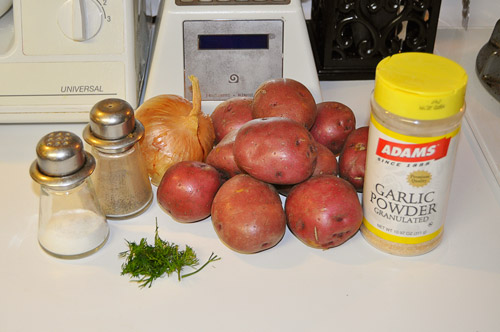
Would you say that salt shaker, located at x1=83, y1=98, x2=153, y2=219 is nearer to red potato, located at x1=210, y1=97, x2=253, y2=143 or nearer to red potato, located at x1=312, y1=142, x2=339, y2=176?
red potato, located at x1=210, y1=97, x2=253, y2=143

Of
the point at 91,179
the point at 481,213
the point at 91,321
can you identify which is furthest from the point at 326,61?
the point at 91,321

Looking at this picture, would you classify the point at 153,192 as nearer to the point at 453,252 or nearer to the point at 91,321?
the point at 91,321

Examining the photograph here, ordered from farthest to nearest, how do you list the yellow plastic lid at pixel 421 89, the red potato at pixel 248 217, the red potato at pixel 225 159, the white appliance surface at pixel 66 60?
the white appliance surface at pixel 66 60
the red potato at pixel 225 159
the red potato at pixel 248 217
the yellow plastic lid at pixel 421 89

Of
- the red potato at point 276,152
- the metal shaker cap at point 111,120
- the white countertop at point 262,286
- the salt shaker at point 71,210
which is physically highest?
the metal shaker cap at point 111,120

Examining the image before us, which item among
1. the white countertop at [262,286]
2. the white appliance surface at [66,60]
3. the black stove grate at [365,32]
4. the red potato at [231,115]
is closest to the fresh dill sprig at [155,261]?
the white countertop at [262,286]

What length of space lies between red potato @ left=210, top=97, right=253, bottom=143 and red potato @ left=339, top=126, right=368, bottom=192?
18 centimetres

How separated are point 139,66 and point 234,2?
9.4 inches

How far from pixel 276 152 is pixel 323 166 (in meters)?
0.11

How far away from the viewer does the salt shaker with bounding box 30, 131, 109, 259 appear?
90cm

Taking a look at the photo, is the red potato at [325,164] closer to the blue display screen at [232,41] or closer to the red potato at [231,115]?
the red potato at [231,115]

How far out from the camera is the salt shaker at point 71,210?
905mm

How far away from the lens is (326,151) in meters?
1.05

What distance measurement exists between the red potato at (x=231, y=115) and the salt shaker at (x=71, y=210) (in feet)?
0.89

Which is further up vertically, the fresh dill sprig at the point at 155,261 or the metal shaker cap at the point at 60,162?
the metal shaker cap at the point at 60,162
